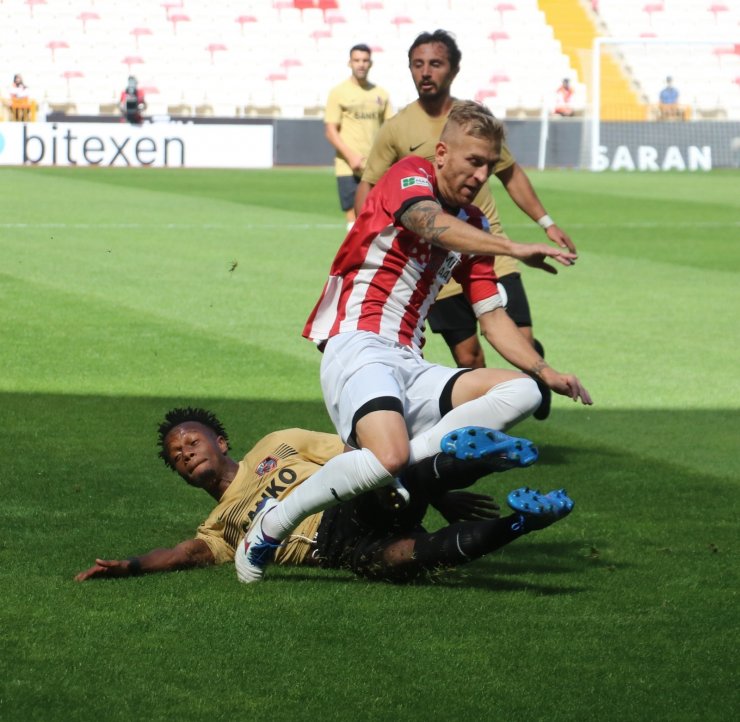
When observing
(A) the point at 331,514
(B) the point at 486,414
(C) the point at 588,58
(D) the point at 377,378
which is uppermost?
(C) the point at 588,58

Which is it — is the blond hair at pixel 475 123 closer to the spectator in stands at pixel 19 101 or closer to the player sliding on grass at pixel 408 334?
the player sliding on grass at pixel 408 334

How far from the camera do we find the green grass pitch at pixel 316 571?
407 cm

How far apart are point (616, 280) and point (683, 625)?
10.7 meters

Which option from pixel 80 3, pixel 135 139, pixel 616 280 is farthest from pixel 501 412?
pixel 80 3

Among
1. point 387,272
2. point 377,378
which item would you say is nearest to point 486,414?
point 377,378

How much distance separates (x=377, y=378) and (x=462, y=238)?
541 millimetres

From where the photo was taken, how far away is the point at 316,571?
537cm

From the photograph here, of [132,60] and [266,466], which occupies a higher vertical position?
[132,60]

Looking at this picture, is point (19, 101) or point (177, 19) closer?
point (19, 101)

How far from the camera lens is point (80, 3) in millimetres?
41438

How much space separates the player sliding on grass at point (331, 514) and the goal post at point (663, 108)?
1166 inches

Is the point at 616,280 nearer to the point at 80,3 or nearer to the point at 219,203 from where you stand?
the point at 219,203

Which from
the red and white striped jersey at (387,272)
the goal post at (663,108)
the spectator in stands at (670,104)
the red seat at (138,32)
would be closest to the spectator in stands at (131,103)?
the red seat at (138,32)

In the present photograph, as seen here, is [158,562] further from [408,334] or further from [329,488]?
[408,334]
